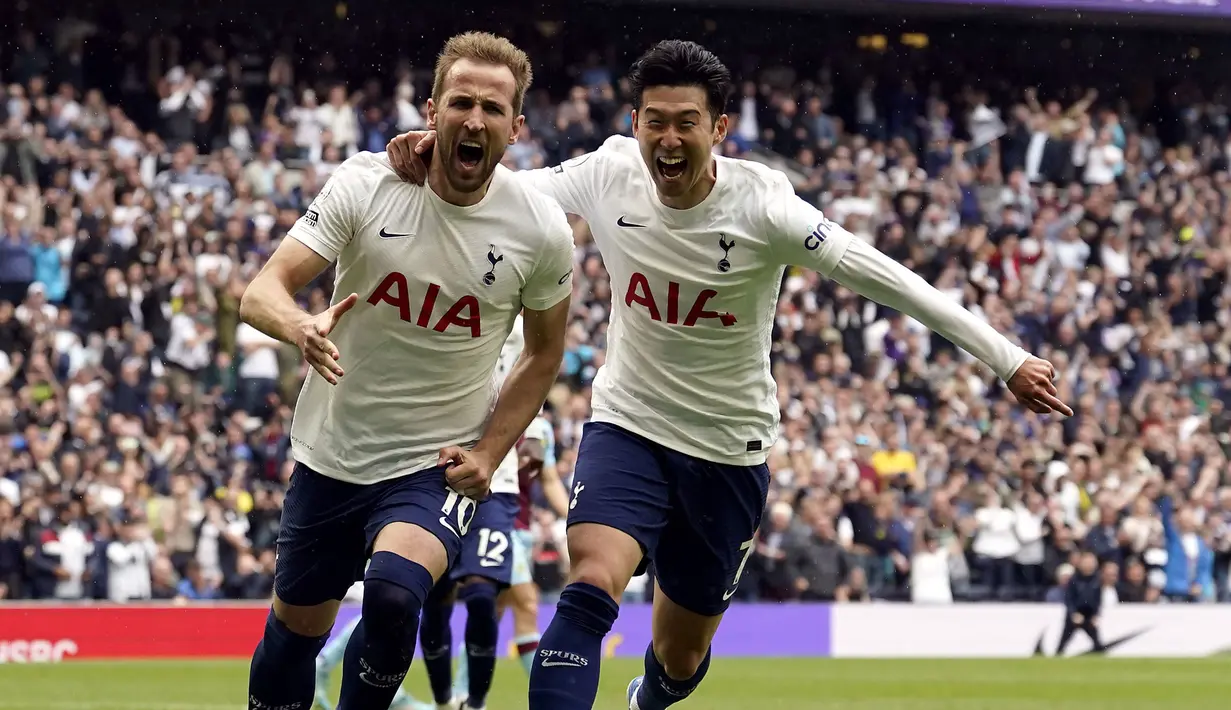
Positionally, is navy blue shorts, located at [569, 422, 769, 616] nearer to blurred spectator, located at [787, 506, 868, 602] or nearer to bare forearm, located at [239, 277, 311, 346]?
bare forearm, located at [239, 277, 311, 346]

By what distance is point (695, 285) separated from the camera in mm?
7363

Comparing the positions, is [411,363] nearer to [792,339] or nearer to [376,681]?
[376,681]

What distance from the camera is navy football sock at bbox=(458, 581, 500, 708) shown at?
10438 mm

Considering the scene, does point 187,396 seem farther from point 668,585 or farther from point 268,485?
point 668,585

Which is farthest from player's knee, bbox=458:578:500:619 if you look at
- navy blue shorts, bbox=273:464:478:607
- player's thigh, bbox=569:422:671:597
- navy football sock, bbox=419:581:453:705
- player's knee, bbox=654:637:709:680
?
navy blue shorts, bbox=273:464:478:607

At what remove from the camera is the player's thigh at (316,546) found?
6.83 m

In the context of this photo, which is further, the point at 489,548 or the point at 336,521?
the point at 489,548

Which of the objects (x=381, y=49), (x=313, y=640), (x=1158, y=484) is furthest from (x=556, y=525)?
(x=313, y=640)

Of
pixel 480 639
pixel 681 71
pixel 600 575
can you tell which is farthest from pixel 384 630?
pixel 480 639

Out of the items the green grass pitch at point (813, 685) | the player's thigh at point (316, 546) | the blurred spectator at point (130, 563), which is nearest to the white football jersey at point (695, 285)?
the player's thigh at point (316, 546)

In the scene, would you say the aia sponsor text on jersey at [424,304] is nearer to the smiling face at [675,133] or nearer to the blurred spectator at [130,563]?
the smiling face at [675,133]

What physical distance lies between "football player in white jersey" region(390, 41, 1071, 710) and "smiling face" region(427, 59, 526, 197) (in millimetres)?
229

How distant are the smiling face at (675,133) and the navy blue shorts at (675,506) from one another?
109 cm

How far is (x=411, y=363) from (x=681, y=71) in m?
1.54
